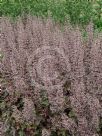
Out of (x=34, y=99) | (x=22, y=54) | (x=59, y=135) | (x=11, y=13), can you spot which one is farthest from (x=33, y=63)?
(x=11, y=13)

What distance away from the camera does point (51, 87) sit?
4.30m

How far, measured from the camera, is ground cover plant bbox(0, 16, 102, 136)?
425 centimetres

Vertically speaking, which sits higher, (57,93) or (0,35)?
(0,35)

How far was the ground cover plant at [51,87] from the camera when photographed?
4.25m

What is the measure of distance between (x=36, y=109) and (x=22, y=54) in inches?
26.7

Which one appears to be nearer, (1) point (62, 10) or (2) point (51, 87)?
(2) point (51, 87)

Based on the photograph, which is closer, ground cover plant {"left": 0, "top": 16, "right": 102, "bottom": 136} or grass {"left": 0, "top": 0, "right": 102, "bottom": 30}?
ground cover plant {"left": 0, "top": 16, "right": 102, "bottom": 136}

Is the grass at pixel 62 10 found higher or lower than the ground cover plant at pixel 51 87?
higher

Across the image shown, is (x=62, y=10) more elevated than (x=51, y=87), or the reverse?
(x=62, y=10)

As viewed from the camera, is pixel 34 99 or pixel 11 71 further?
pixel 11 71

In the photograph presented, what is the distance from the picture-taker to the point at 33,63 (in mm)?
4754

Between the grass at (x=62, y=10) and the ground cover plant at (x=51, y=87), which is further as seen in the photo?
the grass at (x=62, y=10)

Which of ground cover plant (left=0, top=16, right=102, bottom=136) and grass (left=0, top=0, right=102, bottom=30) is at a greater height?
grass (left=0, top=0, right=102, bottom=30)

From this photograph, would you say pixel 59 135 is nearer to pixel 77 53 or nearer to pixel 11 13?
pixel 77 53
